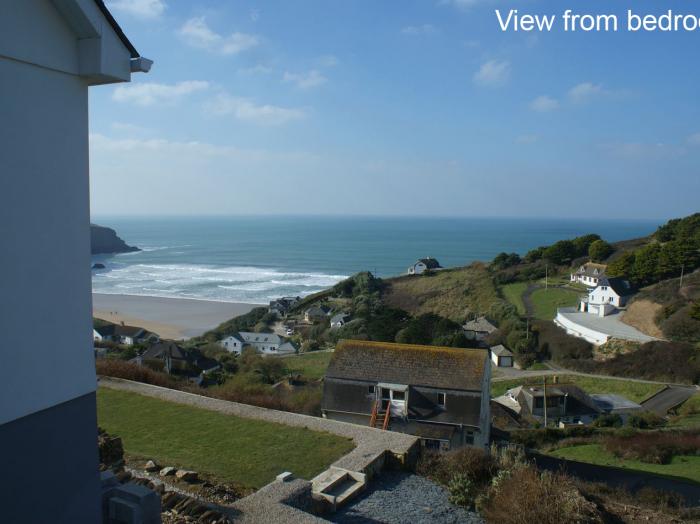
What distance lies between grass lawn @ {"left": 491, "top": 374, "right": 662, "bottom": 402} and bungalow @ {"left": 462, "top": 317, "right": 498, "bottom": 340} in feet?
24.1

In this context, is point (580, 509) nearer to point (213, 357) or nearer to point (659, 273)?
point (213, 357)

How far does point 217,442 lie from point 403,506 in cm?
391

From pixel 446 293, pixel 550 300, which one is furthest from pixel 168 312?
pixel 550 300

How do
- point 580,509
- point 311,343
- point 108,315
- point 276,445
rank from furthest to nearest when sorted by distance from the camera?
point 108,315, point 311,343, point 276,445, point 580,509

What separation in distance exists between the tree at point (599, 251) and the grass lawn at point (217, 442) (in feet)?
173

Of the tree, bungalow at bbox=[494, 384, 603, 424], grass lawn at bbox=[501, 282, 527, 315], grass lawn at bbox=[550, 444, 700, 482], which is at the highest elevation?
the tree

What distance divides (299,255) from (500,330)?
248 ft

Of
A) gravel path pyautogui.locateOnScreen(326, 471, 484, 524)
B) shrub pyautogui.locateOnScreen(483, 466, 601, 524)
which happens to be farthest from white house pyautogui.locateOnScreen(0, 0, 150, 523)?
shrub pyautogui.locateOnScreen(483, 466, 601, 524)

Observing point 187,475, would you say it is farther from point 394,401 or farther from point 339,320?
point 339,320

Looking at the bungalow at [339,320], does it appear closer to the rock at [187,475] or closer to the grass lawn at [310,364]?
the grass lawn at [310,364]

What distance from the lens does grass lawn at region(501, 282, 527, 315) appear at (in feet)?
153

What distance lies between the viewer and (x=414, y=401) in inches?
543

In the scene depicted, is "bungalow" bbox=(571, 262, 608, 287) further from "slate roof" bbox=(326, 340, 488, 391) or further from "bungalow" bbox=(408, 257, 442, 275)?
"slate roof" bbox=(326, 340, 488, 391)

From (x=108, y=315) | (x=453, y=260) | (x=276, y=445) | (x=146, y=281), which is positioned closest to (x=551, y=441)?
(x=276, y=445)
